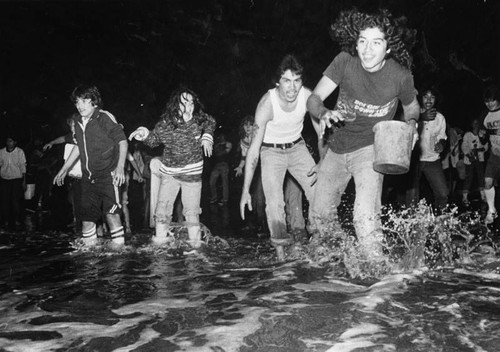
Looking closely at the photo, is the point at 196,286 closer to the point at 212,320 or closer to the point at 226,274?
the point at 226,274

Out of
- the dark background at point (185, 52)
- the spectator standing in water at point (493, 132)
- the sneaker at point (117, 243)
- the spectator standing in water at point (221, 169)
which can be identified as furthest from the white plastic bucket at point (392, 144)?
the dark background at point (185, 52)

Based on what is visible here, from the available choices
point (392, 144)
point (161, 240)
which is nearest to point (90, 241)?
point (161, 240)

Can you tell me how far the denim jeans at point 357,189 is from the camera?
407 centimetres

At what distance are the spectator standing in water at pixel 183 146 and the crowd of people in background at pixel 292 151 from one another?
1cm

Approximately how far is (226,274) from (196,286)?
1.58ft

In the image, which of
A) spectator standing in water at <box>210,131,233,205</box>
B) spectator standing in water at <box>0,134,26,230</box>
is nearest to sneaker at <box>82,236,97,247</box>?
spectator standing in water at <box>0,134,26,230</box>

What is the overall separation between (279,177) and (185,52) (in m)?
18.4

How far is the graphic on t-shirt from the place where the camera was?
4.14m

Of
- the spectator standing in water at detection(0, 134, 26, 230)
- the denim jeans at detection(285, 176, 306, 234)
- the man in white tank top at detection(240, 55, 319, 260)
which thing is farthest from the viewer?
the spectator standing in water at detection(0, 134, 26, 230)

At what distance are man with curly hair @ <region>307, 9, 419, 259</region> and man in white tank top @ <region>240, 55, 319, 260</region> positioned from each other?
716 mm

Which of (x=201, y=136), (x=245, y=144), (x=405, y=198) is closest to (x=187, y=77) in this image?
(x=245, y=144)

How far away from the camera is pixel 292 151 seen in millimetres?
5320

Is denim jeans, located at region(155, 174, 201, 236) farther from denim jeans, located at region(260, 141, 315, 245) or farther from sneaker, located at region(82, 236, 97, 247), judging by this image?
denim jeans, located at region(260, 141, 315, 245)

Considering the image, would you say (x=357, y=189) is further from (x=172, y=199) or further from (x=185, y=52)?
(x=185, y=52)
